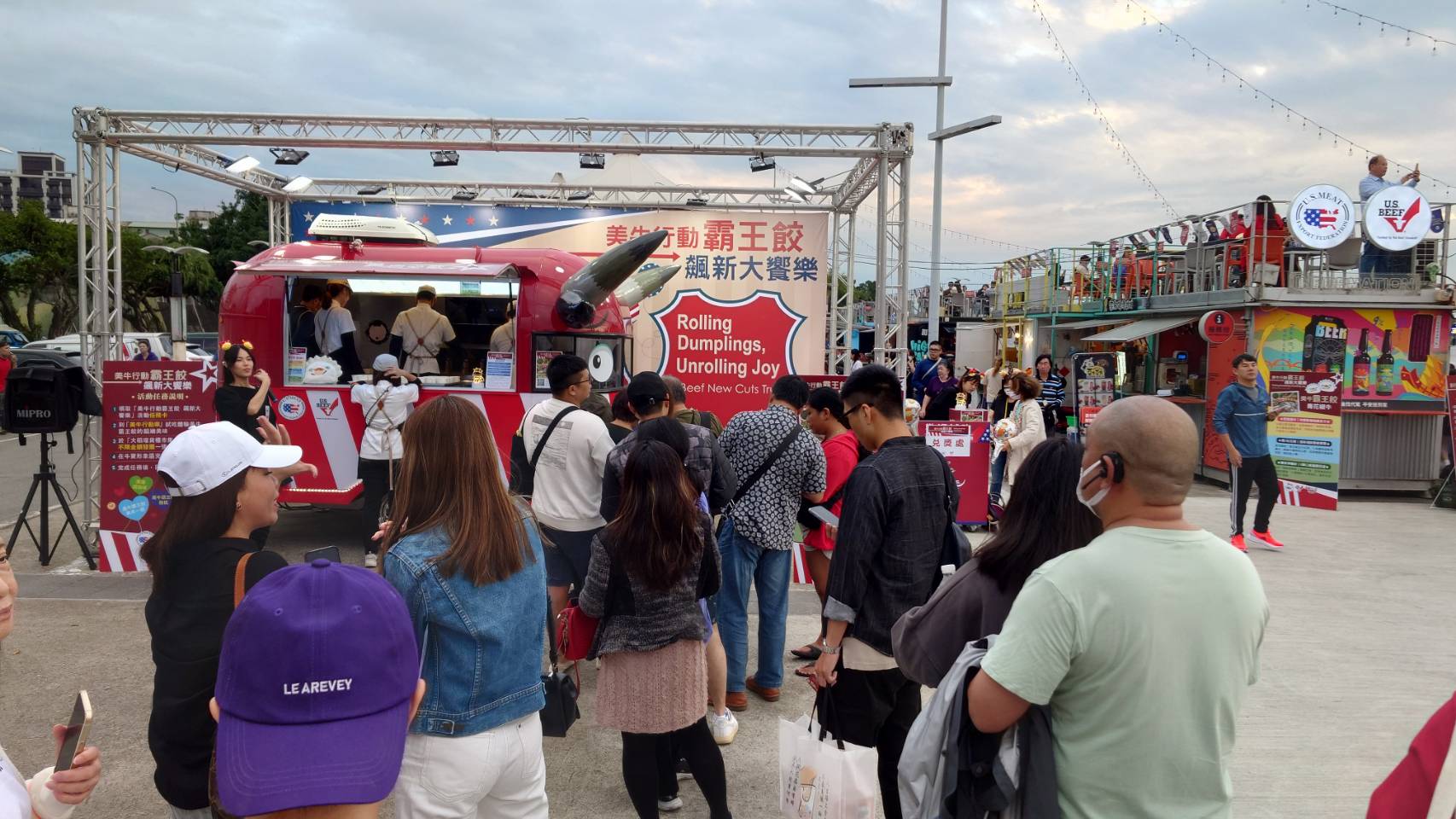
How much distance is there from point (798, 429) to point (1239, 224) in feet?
41.9

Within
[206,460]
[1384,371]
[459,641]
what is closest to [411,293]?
[206,460]

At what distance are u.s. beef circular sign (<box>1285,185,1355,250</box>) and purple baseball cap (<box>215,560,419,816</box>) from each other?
14.2m

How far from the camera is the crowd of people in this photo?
1.59 meters

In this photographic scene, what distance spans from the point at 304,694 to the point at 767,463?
340 centimetres

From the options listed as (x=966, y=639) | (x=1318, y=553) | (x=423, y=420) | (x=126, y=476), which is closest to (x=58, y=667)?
(x=126, y=476)

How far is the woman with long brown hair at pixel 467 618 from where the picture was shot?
235 centimetres

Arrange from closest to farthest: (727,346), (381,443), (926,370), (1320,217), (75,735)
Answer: (75,735), (381,443), (727,346), (1320,217), (926,370)

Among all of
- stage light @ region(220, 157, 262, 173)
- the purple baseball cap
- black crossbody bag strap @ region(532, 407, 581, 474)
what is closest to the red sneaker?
black crossbody bag strap @ region(532, 407, 581, 474)

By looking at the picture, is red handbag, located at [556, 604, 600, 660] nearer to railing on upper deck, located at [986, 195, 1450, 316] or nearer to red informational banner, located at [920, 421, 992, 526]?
red informational banner, located at [920, 421, 992, 526]

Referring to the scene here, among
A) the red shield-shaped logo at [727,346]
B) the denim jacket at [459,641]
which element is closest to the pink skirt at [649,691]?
the denim jacket at [459,641]

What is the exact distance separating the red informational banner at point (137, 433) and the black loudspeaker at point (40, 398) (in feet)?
0.80

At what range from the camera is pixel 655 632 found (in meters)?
3.39

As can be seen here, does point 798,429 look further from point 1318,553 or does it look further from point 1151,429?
point 1318,553

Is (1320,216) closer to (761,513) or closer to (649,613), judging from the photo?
(761,513)
